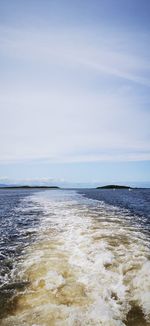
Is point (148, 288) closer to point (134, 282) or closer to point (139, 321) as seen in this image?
point (134, 282)

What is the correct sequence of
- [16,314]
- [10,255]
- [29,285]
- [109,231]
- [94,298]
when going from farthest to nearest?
[109,231]
[10,255]
[29,285]
[94,298]
[16,314]

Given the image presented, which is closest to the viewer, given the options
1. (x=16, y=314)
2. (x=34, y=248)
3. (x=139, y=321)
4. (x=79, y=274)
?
(x=139, y=321)

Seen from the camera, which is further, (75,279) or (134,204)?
(134,204)

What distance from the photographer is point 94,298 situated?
24.0 ft

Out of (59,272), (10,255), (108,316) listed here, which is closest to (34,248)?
(10,255)

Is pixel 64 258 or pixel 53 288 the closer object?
pixel 53 288

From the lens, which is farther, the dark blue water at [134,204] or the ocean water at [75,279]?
the dark blue water at [134,204]

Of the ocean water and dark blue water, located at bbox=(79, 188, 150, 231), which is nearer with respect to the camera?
the ocean water

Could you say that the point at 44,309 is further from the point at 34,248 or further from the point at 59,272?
the point at 34,248

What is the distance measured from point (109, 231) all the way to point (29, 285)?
939 centimetres

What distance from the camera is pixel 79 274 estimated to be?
9.21 metres

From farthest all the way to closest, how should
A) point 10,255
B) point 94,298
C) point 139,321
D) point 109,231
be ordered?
point 109,231, point 10,255, point 94,298, point 139,321

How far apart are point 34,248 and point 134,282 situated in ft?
20.6

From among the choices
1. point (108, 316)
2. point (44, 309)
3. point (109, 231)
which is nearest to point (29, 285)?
point (44, 309)
